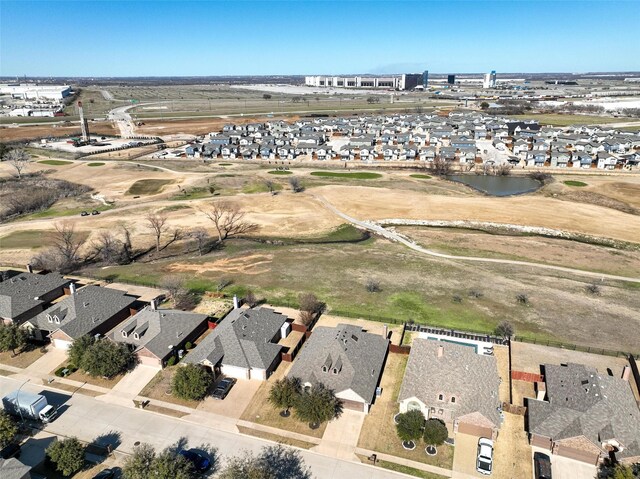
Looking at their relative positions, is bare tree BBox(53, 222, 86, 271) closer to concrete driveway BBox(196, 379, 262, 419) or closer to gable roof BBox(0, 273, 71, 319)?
gable roof BBox(0, 273, 71, 319)

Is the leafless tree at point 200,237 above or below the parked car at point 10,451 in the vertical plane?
above

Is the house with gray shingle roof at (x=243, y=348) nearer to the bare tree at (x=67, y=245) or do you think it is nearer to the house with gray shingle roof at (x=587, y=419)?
the house with gray shingle roof at (x=587, y=419)

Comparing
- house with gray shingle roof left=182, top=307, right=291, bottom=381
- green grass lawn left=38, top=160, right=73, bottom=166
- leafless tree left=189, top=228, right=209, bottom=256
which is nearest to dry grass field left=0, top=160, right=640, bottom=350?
leafless tree left=189, top=228, right=209, bottom=256

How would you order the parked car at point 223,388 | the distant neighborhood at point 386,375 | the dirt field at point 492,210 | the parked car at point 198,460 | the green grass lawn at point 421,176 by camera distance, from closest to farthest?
1. the parked car at point 198,460
2. the distant neighborhood at point 386,375
3. the parked car at point 223,388
4. the dirt field at point 492,210
5. the green grass lawn at point 421,176

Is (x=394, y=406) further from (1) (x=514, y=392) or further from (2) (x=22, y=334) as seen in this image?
(2) (x=22, y=334)

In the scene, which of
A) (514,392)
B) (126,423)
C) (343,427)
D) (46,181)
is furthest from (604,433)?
(46,181)

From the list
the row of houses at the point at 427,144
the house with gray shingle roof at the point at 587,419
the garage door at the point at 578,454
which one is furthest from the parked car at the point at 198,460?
the row of houses at the point at 427,144

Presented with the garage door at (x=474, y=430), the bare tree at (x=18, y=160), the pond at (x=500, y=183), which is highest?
the bare tree at (x=18, y=160)
